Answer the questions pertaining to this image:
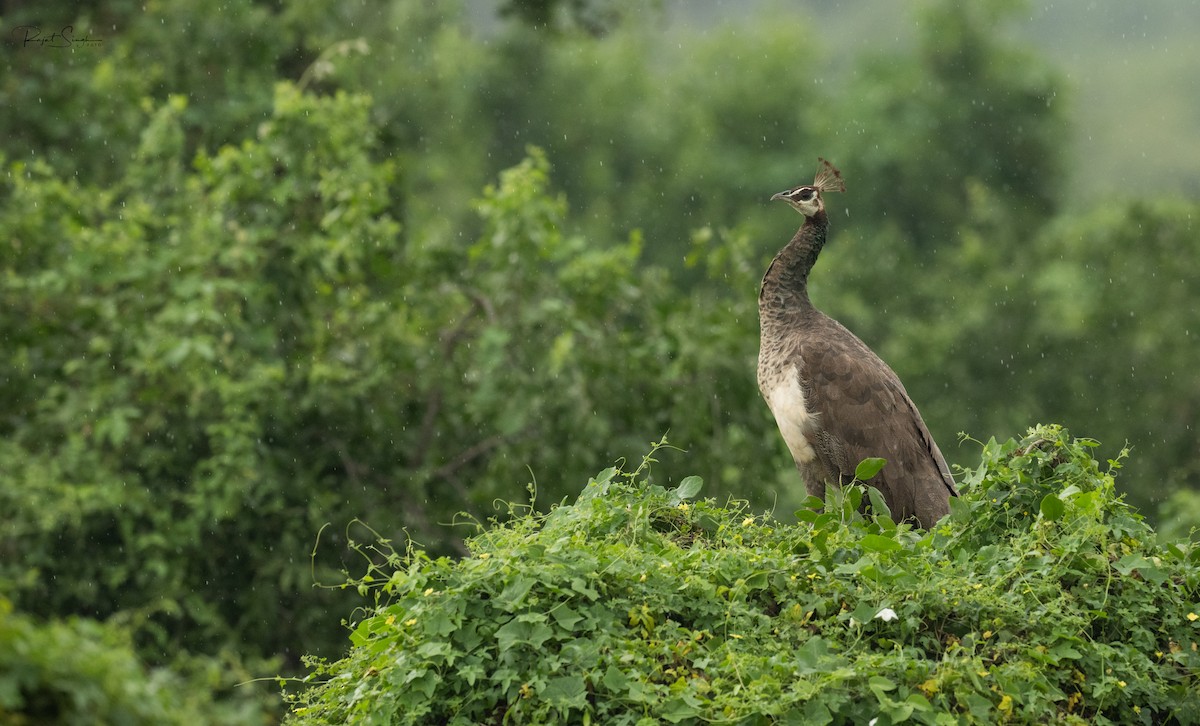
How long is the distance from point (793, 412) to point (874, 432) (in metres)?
0.29

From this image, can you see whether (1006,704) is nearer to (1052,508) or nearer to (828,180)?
(1052,508)

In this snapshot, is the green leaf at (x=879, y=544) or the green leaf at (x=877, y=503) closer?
the green leaf at (x=879, y=544)

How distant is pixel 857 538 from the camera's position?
11.1 feet

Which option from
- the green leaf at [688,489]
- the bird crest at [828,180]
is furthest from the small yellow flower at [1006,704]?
the bird crest at [828,180]

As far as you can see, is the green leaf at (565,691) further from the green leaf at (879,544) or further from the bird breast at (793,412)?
the bird breast at (793,412)

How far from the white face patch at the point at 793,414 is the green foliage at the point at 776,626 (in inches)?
58.5

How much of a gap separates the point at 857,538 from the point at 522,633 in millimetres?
929

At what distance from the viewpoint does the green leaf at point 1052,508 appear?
3363 millimetres

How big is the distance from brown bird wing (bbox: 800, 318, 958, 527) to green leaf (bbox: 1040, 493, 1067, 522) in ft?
4.80

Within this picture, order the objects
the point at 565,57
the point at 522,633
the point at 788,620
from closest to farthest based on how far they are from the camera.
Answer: the point at 522,633, the point at 788,620, the point at 565,57

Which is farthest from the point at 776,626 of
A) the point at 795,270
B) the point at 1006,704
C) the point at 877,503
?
the point at 795,270

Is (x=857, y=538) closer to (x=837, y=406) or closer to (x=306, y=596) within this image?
(x=837, y=406)

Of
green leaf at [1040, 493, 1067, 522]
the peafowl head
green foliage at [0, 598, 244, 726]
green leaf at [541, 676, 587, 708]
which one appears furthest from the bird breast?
green foliage at [0, 598, 244, 726]

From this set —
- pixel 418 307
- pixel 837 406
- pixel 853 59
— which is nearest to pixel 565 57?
pixel 853 59
